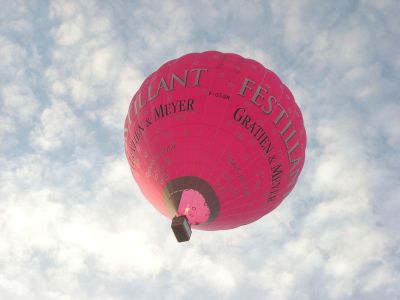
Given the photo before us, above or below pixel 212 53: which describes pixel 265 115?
below

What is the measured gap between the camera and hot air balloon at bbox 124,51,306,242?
9.87 metres

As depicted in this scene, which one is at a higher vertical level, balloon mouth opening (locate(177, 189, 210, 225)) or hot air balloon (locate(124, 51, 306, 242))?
hot air balloon (locate(124, 51, 306, 242))

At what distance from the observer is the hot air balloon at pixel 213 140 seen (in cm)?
987

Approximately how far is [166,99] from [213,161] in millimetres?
2014

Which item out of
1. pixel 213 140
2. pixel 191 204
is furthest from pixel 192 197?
pixel 213 140

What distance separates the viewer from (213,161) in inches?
387

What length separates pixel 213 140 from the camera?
32.4 feet

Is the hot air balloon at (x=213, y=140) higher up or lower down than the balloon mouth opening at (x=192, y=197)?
higher up

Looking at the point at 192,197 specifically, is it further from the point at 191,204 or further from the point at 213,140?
the point at 213,140

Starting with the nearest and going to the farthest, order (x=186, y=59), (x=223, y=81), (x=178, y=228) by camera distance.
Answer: (x=178, y=228) → (x=223, y=81) → (x=186, y=59)

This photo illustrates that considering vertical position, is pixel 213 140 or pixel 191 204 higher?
pixel 213 140

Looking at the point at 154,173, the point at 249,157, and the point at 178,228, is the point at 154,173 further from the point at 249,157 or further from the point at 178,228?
the point at 249,157

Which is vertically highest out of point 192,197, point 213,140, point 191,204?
point 213,140

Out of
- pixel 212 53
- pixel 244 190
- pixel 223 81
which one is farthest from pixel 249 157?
pixel 212 53
